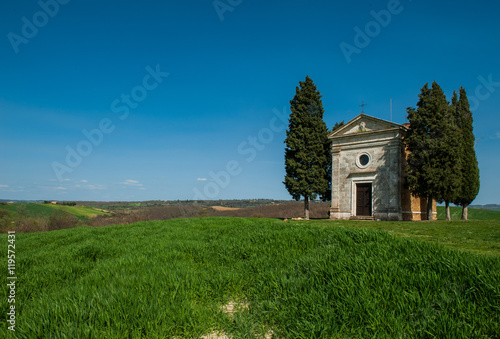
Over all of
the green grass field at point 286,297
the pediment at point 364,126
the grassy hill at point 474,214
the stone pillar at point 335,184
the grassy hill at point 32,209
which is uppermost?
the pediment at point 364,126

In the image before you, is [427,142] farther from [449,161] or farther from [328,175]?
[328,175]

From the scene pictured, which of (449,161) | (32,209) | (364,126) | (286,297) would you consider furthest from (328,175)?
(32,209)

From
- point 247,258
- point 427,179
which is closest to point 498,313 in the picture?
point 247,258

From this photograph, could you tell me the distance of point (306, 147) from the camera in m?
24.7

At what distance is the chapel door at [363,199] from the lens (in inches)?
859

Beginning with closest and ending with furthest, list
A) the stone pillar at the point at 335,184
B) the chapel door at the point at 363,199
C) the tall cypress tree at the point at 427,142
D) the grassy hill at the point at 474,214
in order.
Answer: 1. the tall cypress tree at the point at 427,142
2. the chapel door at the point at 363,199
3. the stone pillar at the point at 335,184
4. the grassy hill at the point at 474,214

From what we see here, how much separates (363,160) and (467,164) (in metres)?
8.85

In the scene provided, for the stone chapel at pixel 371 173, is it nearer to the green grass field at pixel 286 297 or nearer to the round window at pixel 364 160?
the round window at pixel 364 160

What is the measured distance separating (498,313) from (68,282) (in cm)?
533

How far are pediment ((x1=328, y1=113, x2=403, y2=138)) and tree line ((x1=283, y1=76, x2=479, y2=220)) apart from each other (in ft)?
5.33

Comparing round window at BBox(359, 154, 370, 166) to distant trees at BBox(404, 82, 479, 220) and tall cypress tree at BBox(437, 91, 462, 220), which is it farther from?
tall cypress tree at BBox(437, 91, 462, 220)

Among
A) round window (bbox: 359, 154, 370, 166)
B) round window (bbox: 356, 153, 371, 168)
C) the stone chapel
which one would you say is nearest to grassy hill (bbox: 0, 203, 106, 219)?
the stone chapel

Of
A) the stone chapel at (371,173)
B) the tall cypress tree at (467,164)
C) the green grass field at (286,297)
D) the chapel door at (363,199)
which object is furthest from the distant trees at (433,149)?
the green grass field at (286,297)

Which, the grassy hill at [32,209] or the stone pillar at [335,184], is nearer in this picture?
the stone pillar at [335,184]
